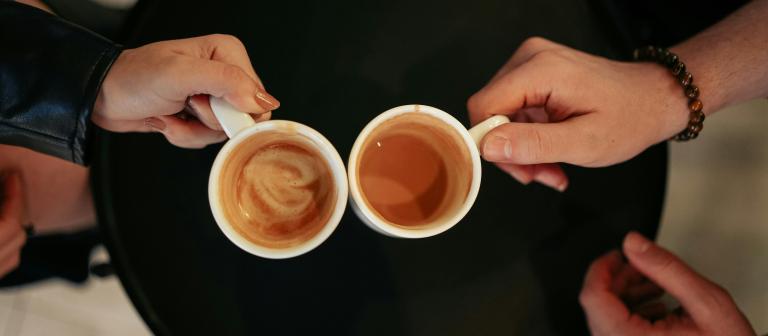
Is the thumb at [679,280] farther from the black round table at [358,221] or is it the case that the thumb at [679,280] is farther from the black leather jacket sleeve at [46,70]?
the black leather jacket sleeve at [46,70]

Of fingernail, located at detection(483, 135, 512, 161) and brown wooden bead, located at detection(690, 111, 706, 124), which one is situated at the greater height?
brown wooden bead, located at detection(690, 111, 706, 124)

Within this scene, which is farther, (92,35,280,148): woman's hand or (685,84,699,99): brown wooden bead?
(685,84,699,99): brown wooden bead

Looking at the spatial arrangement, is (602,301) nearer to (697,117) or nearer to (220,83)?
(697,117)

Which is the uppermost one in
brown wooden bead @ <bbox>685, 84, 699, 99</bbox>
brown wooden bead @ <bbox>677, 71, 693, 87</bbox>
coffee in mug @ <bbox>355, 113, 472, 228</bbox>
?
brown wooden bead @ <bbox>677, 71, 693, 87</bbox>

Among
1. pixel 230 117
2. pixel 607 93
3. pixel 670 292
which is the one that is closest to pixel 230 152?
pixel 230 117

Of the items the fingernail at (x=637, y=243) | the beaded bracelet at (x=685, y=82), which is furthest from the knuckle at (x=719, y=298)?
the beaded bracelet at (x=685, y=82)

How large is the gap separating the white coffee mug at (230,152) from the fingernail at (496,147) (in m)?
0.25

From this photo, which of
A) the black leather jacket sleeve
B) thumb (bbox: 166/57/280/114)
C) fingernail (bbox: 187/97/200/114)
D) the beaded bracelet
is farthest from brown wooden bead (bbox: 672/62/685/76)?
the black leather jacket sleeve

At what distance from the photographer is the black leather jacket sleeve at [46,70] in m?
0.79

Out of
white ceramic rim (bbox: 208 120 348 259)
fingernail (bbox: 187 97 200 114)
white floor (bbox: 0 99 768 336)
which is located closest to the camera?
white ceramic rim (bbox: 208 120 348 259)

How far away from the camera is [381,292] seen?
1006 mm

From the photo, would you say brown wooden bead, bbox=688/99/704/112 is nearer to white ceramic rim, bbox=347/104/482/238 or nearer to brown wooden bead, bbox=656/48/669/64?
brown wooden bead, bbox=656/48/669/64

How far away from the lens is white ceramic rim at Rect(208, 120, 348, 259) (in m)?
0.74

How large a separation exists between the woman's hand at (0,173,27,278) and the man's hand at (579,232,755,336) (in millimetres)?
1226
